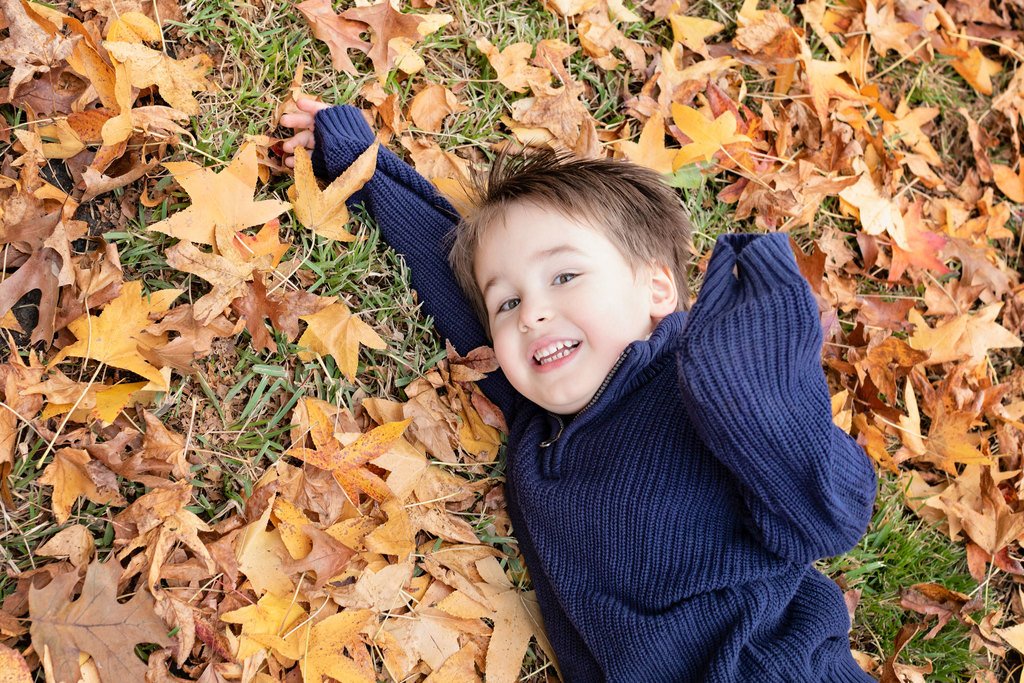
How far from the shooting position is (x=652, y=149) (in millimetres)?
2635

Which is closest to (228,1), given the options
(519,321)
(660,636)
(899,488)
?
(519,321)

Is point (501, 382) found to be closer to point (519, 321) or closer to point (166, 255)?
point (519, 321)

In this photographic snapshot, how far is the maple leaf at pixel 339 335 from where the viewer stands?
2090 millimetres

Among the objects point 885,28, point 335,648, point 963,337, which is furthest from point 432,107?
point 963,337

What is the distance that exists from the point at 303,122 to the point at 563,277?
2.65ft

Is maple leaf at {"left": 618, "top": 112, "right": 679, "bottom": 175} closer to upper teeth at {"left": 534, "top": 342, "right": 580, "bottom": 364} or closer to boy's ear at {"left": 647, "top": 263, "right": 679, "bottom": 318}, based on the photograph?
boy's ear at {"left": 647, "top": 263, "right": 679, "bottom": 318}

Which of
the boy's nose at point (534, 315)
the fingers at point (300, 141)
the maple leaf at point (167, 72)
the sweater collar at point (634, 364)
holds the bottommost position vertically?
the sweater collar at point (634, 364)

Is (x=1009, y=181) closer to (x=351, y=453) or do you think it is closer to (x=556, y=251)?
(x=556, y=251)

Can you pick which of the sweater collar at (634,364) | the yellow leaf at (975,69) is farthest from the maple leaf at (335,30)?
the yellow leaf at (975,69)

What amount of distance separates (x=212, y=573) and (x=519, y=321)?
0.86 m

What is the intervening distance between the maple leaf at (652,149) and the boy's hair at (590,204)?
0.20 m

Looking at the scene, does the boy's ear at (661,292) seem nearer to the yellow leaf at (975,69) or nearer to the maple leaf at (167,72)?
the maple leaf at (167,72)

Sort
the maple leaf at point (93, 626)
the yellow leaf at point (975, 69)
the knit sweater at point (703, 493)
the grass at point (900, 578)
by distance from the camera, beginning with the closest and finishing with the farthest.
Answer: the maple leaf at point (93, 626)
the knit sweater at point (703, 493)
the grass at point (900, 578)
the yellow leaf at point (975, 69)

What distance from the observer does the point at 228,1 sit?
226cm
